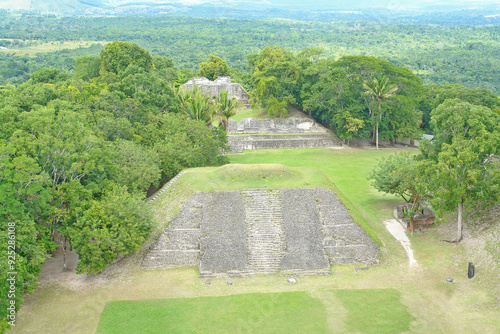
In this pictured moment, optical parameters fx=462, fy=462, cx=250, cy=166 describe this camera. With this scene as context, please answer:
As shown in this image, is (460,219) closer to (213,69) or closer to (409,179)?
(409,179)

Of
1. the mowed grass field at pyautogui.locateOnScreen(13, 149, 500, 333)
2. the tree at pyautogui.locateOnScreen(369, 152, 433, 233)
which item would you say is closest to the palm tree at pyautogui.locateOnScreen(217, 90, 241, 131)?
the tree at pyautogui.locateOnScreen(369, 152, 433, 233)

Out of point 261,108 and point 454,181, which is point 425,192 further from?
point 261,108

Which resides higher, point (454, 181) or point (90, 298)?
point (454, 181)

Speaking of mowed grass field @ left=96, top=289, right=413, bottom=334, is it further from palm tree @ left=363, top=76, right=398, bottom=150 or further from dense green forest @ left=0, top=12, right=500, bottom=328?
palm tree @ left=363, top=76, right=398, bottom=150

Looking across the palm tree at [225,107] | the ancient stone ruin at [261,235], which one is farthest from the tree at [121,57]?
the ancient stone ruin at [261,235]

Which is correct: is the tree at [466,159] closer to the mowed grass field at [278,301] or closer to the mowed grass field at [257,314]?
the mowed grass field at [278,301]

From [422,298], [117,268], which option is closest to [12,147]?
[117,268]
